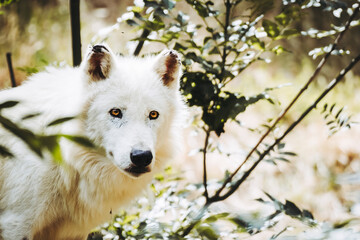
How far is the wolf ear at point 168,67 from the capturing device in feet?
7.55

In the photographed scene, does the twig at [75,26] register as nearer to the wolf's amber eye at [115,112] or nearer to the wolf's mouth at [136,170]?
the wolf's amber eye at [115,112]

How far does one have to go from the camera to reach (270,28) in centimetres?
231

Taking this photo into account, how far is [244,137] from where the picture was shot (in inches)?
229

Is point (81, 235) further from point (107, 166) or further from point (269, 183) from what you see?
point (269, 183)

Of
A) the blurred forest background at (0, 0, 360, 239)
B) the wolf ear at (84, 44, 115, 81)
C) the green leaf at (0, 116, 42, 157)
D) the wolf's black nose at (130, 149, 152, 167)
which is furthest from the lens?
the blurred forest background at (0, 0, 360, 239)

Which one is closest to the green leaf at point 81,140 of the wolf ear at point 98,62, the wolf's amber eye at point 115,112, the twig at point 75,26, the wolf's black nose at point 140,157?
the wolf's black nose at point 140,157

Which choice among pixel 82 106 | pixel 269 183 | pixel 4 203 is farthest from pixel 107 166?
pixel 269 183

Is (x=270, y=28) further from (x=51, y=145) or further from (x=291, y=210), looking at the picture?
(x=51, y=145)

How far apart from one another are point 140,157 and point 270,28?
1023 mm

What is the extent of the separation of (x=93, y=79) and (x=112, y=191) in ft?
2.02

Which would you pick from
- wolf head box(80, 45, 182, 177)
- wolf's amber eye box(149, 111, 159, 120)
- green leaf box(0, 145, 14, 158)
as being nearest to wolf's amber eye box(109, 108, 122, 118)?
wolf head box(80, 45, 182, 177)

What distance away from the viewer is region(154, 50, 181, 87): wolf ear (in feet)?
7.55

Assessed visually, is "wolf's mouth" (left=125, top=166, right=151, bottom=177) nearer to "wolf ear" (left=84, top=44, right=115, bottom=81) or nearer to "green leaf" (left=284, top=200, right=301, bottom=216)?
"wolf ear" (left=84, top=44, right=115, bottom=81)

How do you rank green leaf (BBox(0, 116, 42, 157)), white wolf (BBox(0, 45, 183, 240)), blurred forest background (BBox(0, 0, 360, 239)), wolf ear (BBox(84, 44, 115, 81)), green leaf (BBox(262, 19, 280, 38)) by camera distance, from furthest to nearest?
blurred forest background (BBox(0, 0, 360, 239)) → green leaf (BBox(262, 19, 280, 38)) → wolf ear (BBox(84, 44, 115, 81)) → white wolf (BBox(0, 45, 183, 240)) → green leaf (BBox(0, 116, 42, 157))
